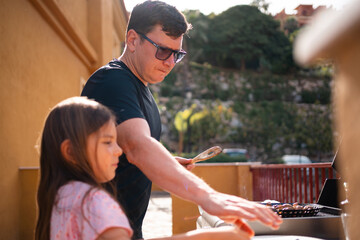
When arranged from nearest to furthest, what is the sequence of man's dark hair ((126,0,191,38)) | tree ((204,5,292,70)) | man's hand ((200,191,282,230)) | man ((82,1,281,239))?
man's hand ((200,191,282,230)) → man ((82,1,281,239)) → man's dark hair ((126,0,191,38)) → tree ((204,5,292,70))

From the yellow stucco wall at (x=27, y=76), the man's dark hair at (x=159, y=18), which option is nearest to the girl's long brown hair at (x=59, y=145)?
the man's dark hair at (x=159, y=18)

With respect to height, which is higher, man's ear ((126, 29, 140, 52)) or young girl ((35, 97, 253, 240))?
man's ear ((126, 29, 140, 52))

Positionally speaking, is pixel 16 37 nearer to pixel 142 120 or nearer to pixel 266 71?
pixel 142 120

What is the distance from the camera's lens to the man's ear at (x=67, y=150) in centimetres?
120

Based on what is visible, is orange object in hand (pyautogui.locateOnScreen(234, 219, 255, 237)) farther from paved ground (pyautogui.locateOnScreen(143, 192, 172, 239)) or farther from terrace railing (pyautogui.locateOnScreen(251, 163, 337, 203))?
paved ground (pyautogui.locateOnScreen(143, 192, 172, 239))

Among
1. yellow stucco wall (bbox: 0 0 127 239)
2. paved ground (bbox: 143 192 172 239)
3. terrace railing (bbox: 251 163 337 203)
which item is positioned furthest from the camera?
paved ground (bbox: 143 192 172 239)

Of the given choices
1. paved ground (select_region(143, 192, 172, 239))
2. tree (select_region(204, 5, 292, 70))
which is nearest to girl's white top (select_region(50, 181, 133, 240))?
paved ground (select_region(143, 192, 172, 239))

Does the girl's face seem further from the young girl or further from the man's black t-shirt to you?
the man's black t-shirt

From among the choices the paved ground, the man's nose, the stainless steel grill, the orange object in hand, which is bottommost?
the paved ground

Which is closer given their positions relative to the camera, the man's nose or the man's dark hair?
the man's dark hair

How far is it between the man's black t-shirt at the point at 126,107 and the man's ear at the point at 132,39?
0.34 feet

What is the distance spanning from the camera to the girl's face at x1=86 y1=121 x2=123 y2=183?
1.21 meters

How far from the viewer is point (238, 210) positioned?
101 cm

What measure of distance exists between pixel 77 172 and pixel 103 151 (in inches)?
3.9
